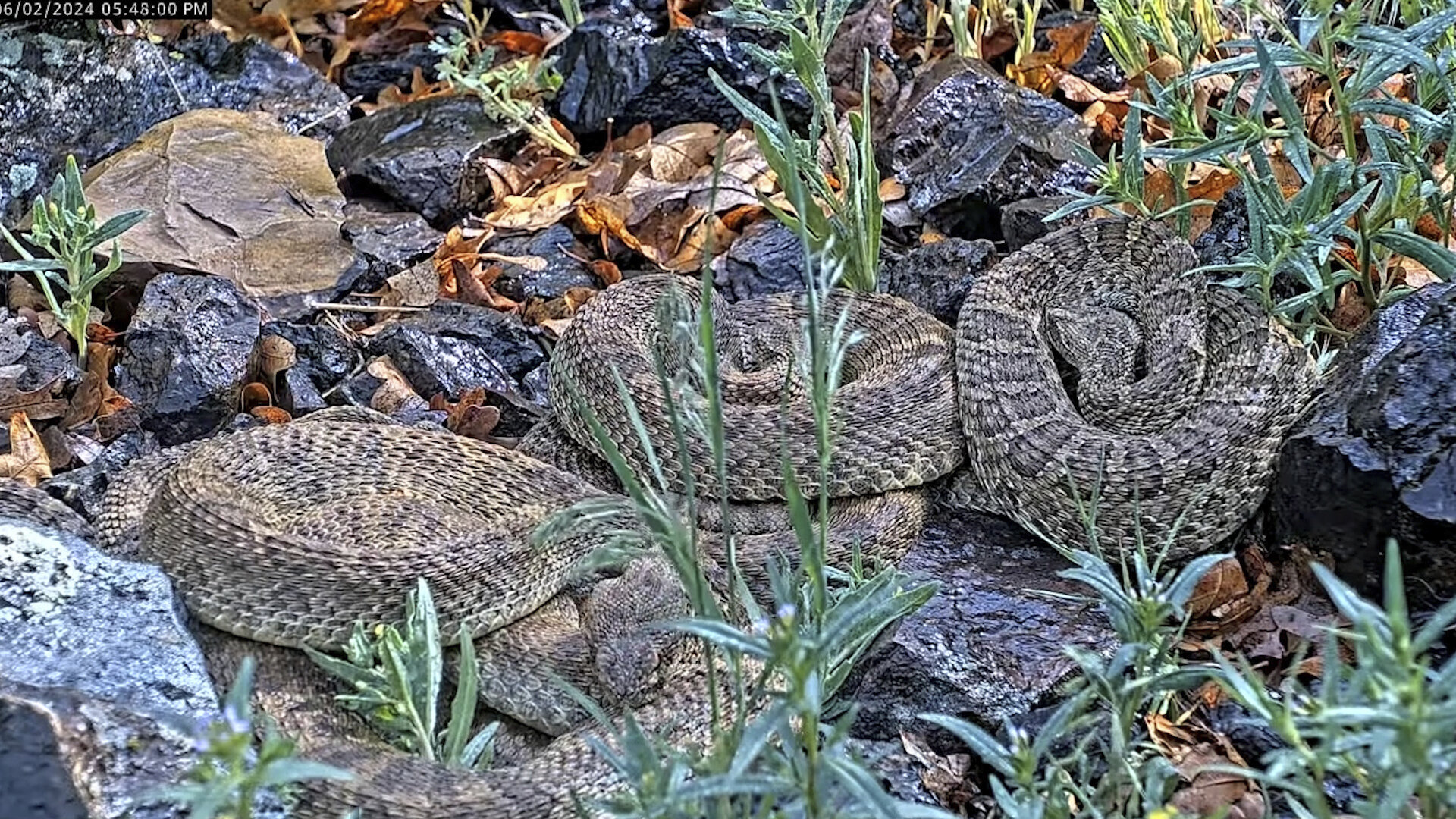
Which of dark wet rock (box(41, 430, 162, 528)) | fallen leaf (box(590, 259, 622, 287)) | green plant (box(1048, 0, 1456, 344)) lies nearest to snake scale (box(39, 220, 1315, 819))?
dark wet rock (box(41, 430, 162, 528))

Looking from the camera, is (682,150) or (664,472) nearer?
(664,472)

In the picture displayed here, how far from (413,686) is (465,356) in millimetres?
2820

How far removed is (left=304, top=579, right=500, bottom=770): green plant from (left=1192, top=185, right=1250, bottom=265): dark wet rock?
3.62 metres

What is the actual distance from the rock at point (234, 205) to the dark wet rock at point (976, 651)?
3.82 meters

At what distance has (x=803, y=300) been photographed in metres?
7.48

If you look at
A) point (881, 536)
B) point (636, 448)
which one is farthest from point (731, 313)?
point (881, 536)

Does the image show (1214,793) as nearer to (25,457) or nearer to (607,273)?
(607,273)

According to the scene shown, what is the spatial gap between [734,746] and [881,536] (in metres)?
2.68

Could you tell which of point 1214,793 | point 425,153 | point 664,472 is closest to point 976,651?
point 1214,793

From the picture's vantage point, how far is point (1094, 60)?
9055 millimetres

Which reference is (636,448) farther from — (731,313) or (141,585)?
(141,585)

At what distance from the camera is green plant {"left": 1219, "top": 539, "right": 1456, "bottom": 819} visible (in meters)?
3.03

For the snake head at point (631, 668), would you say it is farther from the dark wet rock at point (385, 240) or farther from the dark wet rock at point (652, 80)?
the dark wet rock at point (652, 80)

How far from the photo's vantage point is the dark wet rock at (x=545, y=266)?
8.33 m
